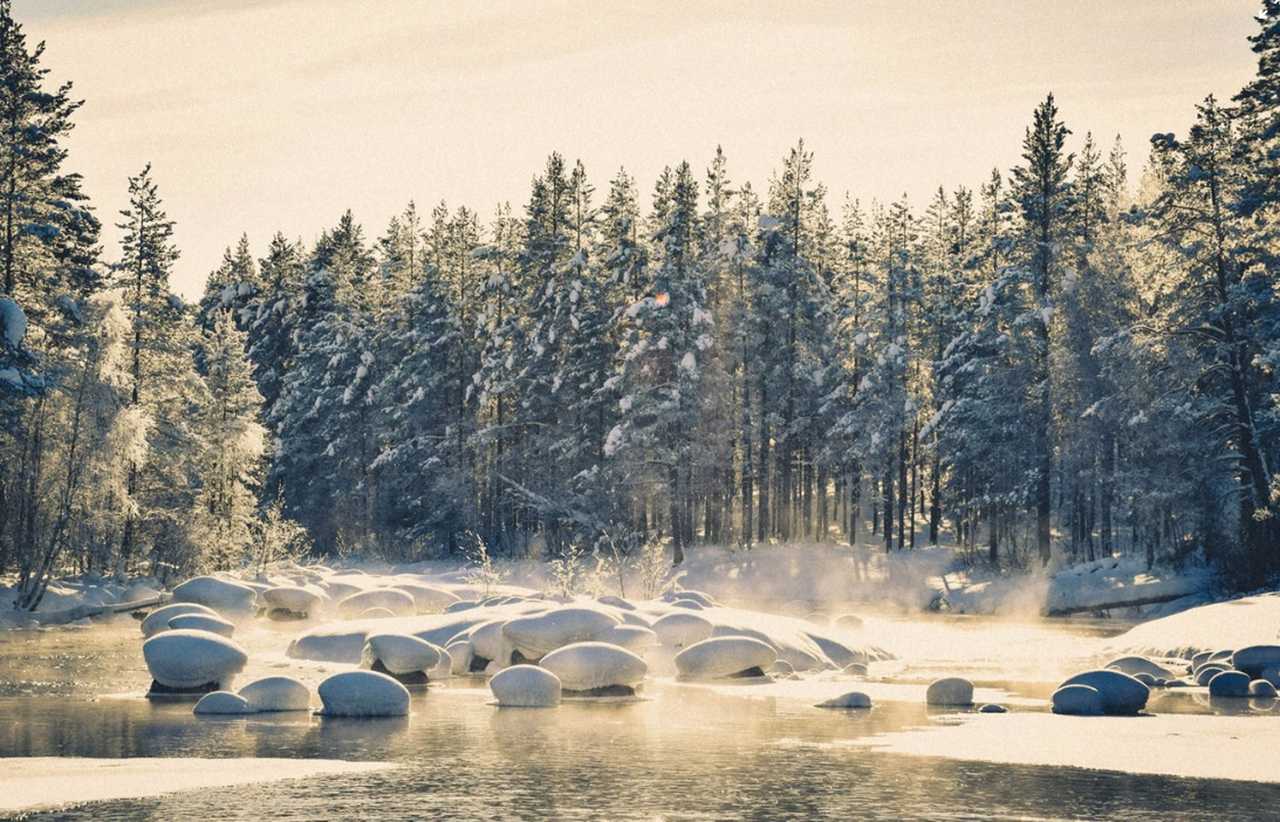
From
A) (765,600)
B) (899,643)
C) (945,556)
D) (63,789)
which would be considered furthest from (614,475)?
(63,789)

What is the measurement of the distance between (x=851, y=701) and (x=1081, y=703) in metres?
3.14

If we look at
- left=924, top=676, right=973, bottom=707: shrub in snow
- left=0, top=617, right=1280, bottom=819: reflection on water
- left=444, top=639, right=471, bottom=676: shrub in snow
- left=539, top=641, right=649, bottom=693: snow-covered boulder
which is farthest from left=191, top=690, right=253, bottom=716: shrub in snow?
left=924, top=676, right=973, bottom=707: shrub in snow

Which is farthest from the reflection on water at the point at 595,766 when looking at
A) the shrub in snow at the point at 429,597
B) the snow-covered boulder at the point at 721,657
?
the shrub in snow at the point at 429,597

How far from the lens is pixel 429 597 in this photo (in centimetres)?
3681

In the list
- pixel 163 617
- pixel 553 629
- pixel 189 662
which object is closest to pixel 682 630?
pixel 553 629

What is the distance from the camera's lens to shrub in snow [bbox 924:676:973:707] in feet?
66.7

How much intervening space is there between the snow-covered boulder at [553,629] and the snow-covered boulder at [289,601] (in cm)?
1381

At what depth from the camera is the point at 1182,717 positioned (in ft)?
60.5

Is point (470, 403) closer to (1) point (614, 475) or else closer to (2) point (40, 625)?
(1) point (614, 475)

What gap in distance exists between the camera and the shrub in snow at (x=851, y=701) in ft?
65.5

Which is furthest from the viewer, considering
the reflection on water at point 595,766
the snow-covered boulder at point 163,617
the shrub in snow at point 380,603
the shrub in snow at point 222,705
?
the shrub in snow at point 380,603

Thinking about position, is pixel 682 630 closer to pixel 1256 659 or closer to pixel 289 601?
pixel 1256 659

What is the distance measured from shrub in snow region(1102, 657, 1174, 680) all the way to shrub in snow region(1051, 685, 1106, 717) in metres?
4.58

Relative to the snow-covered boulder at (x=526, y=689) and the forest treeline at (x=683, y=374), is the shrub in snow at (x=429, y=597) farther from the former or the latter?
the snow-covered boulder at (x=526, y=689)
